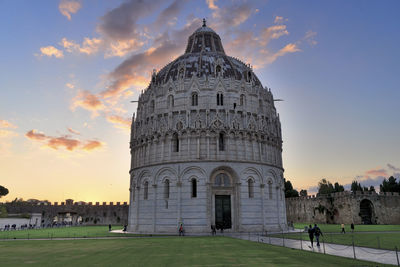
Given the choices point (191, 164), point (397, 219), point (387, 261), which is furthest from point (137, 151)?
point (397, 219)

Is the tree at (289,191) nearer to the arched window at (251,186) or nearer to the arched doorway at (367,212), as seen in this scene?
the arched doorway at (367,212)

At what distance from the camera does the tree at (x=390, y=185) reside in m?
90.9

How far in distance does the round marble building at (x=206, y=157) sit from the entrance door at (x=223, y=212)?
0.46ft

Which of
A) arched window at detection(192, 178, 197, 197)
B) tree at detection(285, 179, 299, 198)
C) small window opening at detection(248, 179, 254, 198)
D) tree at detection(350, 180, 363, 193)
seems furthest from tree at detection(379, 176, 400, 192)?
arched window at detection(192, 178, 197, 197)

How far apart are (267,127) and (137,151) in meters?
22.6

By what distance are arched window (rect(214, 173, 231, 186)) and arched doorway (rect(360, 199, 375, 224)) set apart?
44010 mm

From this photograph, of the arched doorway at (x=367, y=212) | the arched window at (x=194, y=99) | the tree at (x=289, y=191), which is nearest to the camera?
the arched window at (x=194, y=99)

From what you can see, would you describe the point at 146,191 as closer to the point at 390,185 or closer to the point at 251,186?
the point at 251,186

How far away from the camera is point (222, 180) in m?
46.4

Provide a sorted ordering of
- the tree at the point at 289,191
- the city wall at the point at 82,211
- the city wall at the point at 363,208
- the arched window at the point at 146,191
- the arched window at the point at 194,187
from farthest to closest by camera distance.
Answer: the tree at the point at 289,191 < the city wall at the point at 82,211 < the city wall at the point at 363,208 < the arched window at the point at 146,191 < the arched window at the point at 194,187

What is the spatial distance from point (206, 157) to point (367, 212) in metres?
49.9

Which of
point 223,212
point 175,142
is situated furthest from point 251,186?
point 175,142

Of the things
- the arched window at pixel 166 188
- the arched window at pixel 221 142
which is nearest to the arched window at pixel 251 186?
the arched window at pixel 221 142

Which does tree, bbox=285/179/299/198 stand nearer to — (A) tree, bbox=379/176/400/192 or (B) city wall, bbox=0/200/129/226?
(A) tree, bbox=379/176/400/192
